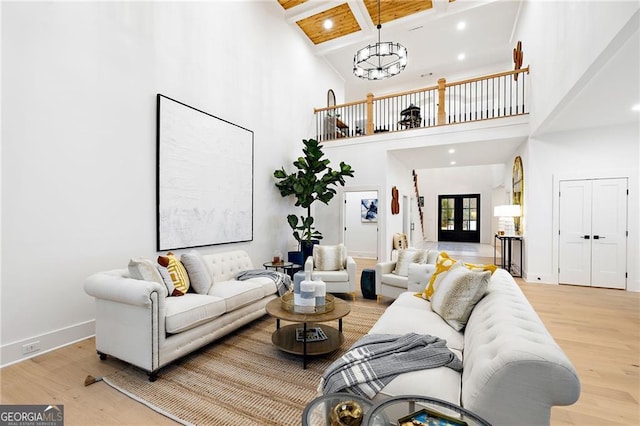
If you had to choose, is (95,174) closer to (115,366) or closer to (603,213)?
(115,366)

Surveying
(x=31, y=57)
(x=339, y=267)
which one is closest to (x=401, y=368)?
(x=339, y=267)

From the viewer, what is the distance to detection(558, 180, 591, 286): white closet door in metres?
5.16

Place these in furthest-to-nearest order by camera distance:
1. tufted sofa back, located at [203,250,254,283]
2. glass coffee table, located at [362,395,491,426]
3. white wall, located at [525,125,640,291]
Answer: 1. white wall, located at [525,125,640,291]
2. tufted sofa back, located at [203,250,254,283]
3. glass coffee table, located at [362,395,491,426]

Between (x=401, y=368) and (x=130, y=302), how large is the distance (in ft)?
6.70

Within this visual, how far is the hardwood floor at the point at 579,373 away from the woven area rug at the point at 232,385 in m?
0.13

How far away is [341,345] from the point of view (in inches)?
106

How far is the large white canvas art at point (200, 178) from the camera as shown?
3746 mm

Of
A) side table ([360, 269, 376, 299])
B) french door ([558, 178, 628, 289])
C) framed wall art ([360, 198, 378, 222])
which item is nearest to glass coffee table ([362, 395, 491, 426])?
side table ([360, 269, 376, 299])

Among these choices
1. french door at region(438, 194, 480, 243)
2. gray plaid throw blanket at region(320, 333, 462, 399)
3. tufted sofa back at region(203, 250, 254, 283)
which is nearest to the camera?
gray plaid throw blanket at region(320, 333, 462, 399)

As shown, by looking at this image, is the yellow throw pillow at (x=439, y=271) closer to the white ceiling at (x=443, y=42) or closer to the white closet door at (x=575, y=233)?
the white closet door at (x=575, y=233)

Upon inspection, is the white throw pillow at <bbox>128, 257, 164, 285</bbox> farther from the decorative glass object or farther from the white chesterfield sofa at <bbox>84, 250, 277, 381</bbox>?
the decorative glass object

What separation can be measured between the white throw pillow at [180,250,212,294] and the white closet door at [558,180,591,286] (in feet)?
19.9

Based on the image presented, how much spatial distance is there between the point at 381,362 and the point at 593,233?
574cm

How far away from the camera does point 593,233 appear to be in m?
5.11
